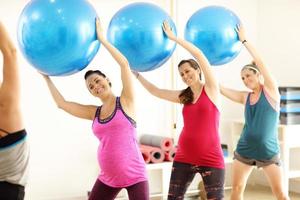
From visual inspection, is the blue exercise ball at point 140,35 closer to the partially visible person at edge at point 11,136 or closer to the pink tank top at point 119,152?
the pink tank top at point 119,152

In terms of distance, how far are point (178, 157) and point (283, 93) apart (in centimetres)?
240

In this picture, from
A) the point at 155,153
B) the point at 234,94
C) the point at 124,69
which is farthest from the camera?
the point at 155,153

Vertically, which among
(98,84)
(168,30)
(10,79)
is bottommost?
(10,79)

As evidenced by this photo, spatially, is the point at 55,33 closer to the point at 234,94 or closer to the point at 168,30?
the point at 168,30

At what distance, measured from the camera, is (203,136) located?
320 centimetres

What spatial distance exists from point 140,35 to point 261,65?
100 centimetres

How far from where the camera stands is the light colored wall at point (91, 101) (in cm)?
483

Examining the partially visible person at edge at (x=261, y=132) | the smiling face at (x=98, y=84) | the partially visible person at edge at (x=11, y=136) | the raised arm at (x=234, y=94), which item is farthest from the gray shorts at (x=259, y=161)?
the partially visible person at edge at (x=11, y=136)

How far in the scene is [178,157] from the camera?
10.7ft

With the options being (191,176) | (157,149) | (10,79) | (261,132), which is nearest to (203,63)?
(191,176)

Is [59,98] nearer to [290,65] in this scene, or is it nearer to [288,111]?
[288,111]

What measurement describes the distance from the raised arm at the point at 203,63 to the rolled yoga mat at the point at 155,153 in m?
1.81

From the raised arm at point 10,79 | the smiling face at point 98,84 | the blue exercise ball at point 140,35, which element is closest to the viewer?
the raised arm at point 10,79

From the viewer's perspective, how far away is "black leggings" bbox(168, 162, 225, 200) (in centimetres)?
316
